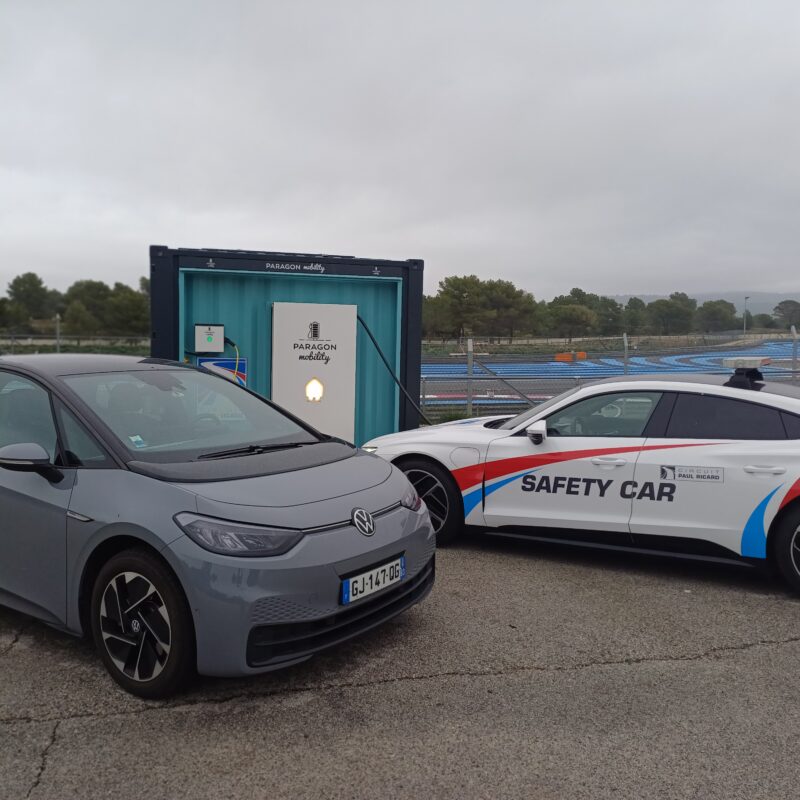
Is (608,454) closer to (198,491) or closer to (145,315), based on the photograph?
(198,491)

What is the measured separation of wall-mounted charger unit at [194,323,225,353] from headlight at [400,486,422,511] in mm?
5057

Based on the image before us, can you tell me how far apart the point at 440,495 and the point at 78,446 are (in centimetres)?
297

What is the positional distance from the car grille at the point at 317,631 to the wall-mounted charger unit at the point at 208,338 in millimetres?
5530

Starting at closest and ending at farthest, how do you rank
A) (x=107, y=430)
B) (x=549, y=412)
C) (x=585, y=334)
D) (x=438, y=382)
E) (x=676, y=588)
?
(x=107, y=430) < (x=676, y=588) < (x=549, y=412) < (x=438, y=382) < (x=585, y=334)

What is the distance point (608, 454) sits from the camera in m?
5.40

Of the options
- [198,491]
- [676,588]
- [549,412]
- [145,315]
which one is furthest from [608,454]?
[145,315]

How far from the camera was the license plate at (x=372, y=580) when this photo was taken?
11.3 ft

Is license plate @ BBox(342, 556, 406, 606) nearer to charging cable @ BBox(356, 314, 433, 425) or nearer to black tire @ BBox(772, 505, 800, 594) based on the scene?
black tire @ BBox(772, 505, 800, 594)

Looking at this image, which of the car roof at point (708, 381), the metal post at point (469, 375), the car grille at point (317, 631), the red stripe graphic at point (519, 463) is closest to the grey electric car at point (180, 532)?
the car grille at point (317, 631)

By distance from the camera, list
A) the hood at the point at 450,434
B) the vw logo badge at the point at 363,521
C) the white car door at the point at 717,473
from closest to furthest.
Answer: the vw logo badge at the point at 363,521, the white car door at the point at 717,473, the hood at the point at 450,434

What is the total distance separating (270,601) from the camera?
3195mm

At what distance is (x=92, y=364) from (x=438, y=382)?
913cm

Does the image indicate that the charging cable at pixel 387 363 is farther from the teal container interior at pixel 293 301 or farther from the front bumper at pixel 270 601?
the front bumper at pixel 270 601

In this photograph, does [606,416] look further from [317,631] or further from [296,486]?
[317,631]
